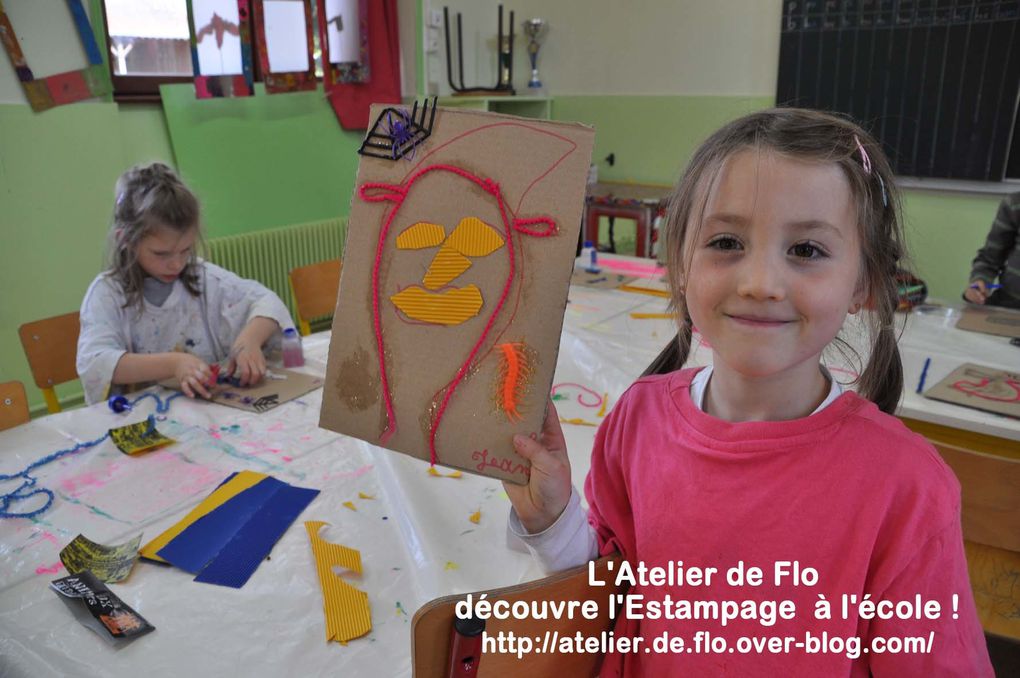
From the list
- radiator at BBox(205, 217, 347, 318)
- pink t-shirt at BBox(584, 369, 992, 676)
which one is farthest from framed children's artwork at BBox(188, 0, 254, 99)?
pink t-shirt at BBox(584, 369, 992, 676)

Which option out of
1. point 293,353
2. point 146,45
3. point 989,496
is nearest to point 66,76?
point 146,45

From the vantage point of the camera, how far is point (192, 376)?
164 centimetres

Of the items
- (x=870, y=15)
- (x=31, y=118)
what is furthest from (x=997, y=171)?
(x=31, y=118)

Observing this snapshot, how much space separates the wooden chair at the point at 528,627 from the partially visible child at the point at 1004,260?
7.97 ft

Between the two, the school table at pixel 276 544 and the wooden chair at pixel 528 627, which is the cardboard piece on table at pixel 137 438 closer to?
the school table at pixel 276 544

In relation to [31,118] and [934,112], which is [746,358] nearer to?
[31,118]

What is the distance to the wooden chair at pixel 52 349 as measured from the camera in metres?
1.85

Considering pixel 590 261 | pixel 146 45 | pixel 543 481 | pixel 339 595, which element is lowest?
pixel 339 595

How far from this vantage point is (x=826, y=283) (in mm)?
728

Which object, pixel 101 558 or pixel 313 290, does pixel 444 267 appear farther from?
pixel 313 290

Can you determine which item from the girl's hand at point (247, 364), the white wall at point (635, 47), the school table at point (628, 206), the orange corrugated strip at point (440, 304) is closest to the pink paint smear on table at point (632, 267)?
the school table at point (628, 206)

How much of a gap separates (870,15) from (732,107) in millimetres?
807

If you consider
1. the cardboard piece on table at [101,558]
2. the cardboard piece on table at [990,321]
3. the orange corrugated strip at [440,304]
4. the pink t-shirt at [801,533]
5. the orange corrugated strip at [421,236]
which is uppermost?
the orange corrugated strip at [421,236]

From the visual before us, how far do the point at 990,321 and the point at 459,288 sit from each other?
196 centimetres
